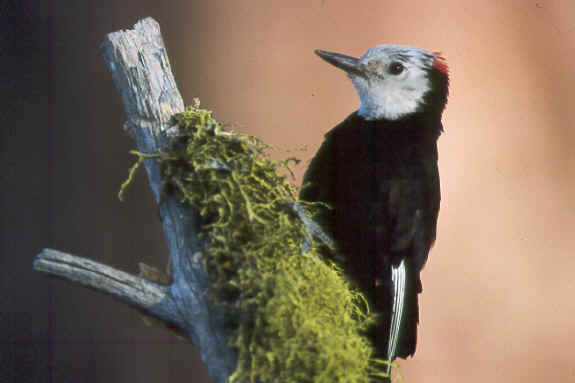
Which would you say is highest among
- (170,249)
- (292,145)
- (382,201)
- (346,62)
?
(346,62)

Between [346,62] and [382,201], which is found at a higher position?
[346,62]

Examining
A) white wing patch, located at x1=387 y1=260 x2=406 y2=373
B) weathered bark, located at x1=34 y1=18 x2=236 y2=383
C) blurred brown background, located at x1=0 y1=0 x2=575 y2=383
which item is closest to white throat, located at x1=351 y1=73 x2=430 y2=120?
blurred brown background, located at x1=0 y1=0 x2=575 y2=383

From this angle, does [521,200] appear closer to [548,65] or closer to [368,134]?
[548,65]

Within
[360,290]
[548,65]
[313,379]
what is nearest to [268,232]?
[313,379]

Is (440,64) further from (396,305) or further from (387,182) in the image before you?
(396,305)

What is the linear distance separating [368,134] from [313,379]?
0.68 m

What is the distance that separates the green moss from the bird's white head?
46cm

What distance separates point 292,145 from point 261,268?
2.73 feet

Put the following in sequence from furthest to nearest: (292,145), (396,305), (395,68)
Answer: (292,145) < (395,68) < (396,305)

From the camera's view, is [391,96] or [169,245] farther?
[391,96]

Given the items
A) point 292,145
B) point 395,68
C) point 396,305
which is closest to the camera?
point 396,305

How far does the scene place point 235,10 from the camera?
5.65ft

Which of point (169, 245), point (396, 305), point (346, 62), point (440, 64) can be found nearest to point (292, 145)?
point (346, 62)

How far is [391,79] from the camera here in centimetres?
137
